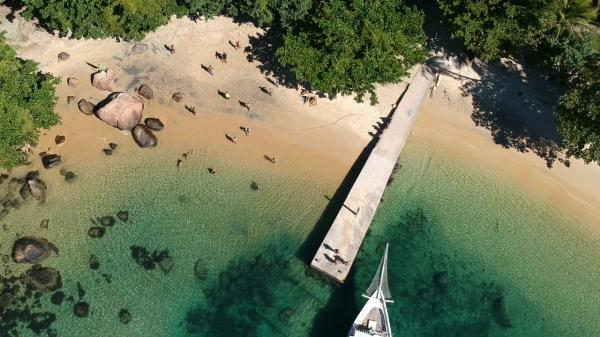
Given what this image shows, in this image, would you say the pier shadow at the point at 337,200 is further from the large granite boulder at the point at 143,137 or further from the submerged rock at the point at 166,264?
the large granite boulder at the point at 143,137

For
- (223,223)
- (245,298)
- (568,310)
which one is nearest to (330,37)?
(223,223)

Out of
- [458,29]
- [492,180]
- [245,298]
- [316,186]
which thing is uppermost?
[458,29]

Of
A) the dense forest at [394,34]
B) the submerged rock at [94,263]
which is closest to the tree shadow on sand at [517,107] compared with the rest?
the dense forest at [394,34]

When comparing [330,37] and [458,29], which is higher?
[458,29]

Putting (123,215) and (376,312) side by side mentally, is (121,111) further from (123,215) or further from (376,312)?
(376,312)

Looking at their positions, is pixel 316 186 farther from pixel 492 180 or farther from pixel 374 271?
pixel 492 180

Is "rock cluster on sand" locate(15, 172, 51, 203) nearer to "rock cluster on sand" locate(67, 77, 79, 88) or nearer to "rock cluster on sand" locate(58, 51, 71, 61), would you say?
"rock cluster on sand" locate(67, 77, 79, 88)

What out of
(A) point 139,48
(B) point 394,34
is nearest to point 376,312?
(B) point 394,34
